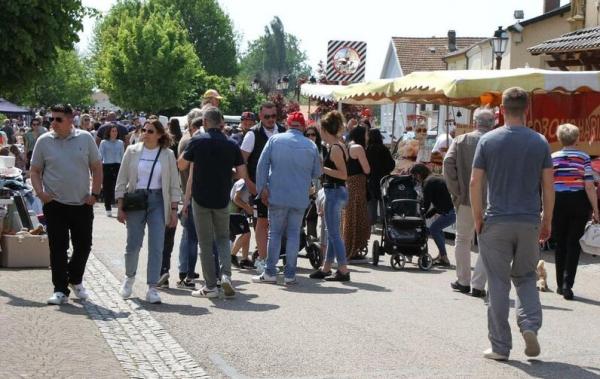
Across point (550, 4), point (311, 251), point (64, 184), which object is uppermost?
point (550, 4)

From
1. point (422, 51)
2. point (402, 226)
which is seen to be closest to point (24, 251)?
point (402, 226)

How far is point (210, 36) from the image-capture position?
118 metres

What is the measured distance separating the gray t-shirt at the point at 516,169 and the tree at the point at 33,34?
22.9 meters

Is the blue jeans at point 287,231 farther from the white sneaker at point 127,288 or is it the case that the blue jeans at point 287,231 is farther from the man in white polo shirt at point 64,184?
the man in white polo shirt at point 64,184

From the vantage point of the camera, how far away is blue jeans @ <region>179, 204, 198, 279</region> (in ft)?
39.4

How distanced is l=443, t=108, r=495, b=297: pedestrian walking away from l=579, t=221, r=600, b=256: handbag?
124cm

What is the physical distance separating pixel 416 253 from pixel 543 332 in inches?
192

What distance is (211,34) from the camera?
118 metres

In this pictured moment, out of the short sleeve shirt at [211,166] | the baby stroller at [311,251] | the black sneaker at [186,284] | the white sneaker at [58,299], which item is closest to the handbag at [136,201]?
the short sleeve shirt at [211,166]

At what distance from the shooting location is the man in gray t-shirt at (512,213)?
797cm

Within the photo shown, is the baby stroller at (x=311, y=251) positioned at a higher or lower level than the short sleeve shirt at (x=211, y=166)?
lower

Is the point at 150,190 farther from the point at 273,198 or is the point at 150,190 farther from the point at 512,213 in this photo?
the point at 512,213

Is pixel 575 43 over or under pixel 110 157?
over

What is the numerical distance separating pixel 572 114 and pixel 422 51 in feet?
189
